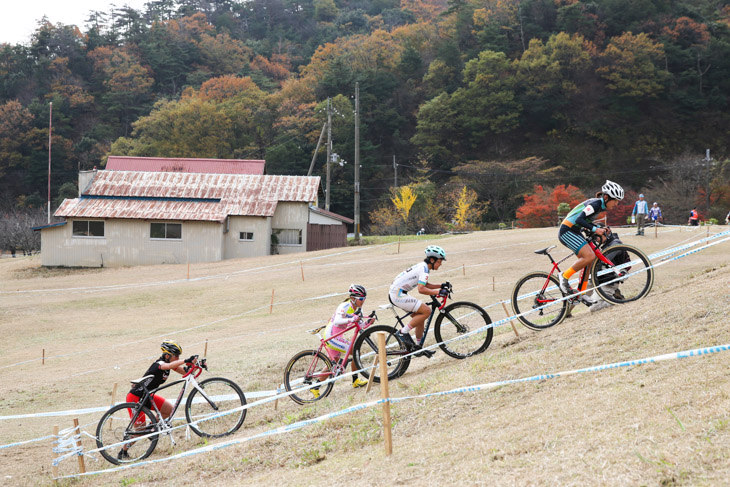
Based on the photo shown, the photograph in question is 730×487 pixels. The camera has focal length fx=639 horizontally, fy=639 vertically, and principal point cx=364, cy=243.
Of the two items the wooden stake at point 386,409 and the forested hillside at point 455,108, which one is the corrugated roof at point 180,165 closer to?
the forested hillside at point 455,108

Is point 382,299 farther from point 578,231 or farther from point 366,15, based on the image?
point 366,15

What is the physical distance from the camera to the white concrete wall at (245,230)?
42.2 m

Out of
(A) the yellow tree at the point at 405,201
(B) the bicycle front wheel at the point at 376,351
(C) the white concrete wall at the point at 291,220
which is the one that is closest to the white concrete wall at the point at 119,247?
(C) the white concrete wall at the point at 291,220

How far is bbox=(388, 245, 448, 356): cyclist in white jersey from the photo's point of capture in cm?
1002

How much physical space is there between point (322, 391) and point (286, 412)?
78 centimetres

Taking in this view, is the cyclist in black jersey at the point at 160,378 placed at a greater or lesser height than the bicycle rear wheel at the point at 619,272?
lesser

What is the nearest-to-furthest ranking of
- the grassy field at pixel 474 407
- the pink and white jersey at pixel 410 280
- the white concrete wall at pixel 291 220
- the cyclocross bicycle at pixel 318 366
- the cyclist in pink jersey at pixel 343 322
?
the grassy field at pixel 474 407 < the pink and white jersey at pixel 410 280 < the cyclocross bicycle at pixel 318 366 < the cyclist in pink jersey at pixel 343 322 < the white concrete wall at pixel 291 220

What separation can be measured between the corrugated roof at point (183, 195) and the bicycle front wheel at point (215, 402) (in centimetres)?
3140

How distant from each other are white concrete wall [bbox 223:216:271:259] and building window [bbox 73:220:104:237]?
27.0ft

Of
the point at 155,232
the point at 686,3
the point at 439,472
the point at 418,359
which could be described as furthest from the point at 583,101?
the point at 439,472

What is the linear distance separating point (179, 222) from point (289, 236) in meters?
7.47

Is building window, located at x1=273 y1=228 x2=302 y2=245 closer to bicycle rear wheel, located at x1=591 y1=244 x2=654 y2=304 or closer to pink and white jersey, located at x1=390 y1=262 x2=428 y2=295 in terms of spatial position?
pink and white jersey, located at x1=390 y1=262 x2=428 y2=295

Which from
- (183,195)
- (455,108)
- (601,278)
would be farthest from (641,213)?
(455,108)

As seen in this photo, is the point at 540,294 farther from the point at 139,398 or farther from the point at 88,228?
the point at 88,228
